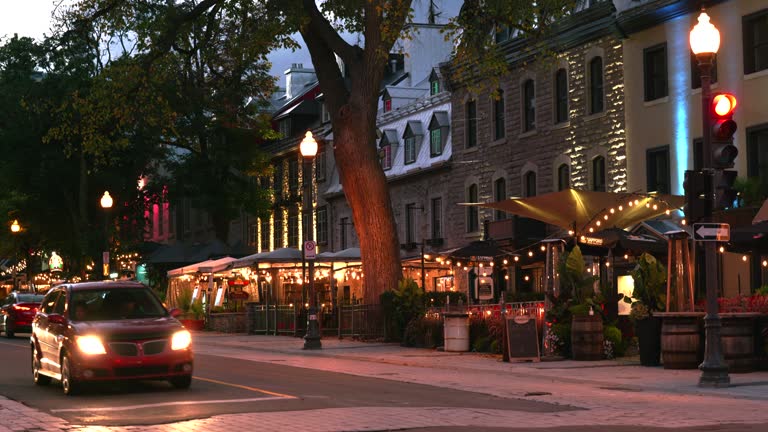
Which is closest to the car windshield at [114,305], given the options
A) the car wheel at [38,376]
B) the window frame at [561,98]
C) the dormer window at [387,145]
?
the car wheel at [38,376]

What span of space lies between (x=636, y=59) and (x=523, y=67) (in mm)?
5887

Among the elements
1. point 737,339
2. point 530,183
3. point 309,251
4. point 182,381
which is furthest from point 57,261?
point 737,339

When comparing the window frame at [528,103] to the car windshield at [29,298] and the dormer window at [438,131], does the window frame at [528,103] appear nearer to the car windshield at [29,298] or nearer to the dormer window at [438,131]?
the dormer window at [438,131]

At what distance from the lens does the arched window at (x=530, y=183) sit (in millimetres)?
41494

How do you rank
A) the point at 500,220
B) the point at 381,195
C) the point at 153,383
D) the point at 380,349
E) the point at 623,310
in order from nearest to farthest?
the point at 153,383
the point at 380,349
the point at 381,195
the point at 623,310
the point at 500,220

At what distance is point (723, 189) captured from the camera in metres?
17.6

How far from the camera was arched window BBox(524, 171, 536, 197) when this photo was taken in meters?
41.5

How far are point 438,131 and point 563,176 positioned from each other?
9.49m

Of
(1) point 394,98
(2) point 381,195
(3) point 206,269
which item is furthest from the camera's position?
(1) point 394,98

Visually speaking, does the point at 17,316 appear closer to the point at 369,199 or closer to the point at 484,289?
the point at 369,199

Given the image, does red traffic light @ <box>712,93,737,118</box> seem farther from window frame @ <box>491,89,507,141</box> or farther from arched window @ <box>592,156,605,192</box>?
window frame @ <box>491,89,507,141</box>

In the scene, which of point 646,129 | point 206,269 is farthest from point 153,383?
point 206,269

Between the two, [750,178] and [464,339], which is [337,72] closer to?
[464,339]

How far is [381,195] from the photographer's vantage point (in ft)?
106
